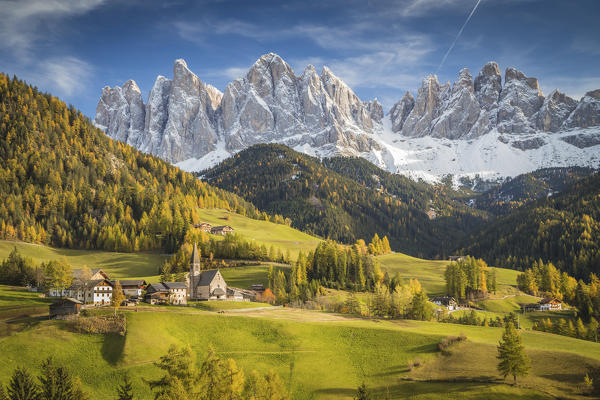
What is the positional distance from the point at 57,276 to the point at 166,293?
23619 millimetres

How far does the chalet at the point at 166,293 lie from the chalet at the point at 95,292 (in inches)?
291

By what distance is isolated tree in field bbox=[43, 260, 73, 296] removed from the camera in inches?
3775

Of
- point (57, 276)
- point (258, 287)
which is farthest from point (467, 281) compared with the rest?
point (57, 276)

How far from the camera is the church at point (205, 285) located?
104 meters

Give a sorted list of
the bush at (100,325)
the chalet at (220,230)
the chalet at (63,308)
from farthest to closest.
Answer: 1. the chalet at (220,230)
2. the chalet at (63,308)
3. the bush at (100,325)

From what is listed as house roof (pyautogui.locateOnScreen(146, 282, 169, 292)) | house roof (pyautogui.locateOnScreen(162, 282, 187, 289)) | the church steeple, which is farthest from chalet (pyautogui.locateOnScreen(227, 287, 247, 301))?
house roof (pyautogui.locateOnScreen(146, 282, 169, 292))

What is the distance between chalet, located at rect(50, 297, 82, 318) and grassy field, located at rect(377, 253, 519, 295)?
106 meters

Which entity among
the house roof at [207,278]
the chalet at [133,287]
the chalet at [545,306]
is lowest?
the chalet at [545,306]

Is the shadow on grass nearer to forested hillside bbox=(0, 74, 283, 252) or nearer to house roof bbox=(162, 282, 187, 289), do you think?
house roof bbox=(162, 282, 187, 289)

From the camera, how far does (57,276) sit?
95.8m

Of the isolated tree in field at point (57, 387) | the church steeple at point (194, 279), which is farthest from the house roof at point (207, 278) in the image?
the isolated tree in field at point (57, 387)

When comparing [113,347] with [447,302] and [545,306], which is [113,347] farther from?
[545,306]

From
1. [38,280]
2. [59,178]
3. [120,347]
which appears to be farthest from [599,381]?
[59,178]

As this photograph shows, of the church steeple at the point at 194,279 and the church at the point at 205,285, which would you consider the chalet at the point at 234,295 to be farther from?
the church steeple at the point at 194,279
